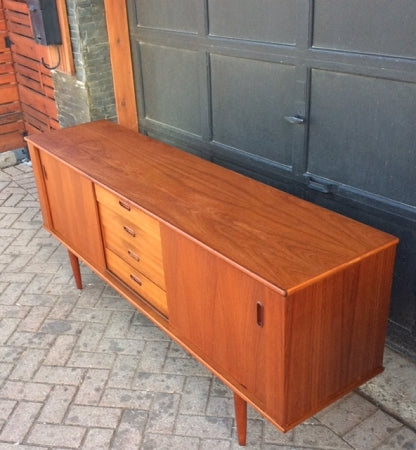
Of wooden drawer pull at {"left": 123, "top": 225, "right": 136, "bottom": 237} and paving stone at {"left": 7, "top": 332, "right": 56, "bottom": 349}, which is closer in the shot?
wooden drawer pull at {"left": 123, "top": 225, "right": 136, "bottom": 237}

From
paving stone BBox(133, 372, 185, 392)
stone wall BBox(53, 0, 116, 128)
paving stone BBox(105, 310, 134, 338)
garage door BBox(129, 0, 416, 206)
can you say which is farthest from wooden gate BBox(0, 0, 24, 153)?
paving stone BBox(133, 372, 185, 392)

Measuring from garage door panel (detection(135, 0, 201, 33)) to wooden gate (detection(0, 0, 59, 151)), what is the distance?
1302 millimetres

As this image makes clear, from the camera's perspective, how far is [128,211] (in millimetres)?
2926

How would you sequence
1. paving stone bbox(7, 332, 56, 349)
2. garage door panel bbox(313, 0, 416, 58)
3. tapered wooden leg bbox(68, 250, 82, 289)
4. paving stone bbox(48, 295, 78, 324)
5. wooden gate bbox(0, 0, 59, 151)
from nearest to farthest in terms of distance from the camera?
garage door panel bbox(313, 0, 416, 58) < paving stone bbox(7, 332, 56, 349) < paving stone bbox(48, 295, 78, 324) < tapered wooden leg bbox(68, 250, 82, 289) < wooden gate bbox(0, 0, 59, 151)

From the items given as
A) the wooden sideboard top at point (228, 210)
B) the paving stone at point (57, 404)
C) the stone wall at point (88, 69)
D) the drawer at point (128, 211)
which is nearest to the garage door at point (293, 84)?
the stone wall at point (88, 69)

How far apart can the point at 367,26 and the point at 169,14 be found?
1609 millimetres

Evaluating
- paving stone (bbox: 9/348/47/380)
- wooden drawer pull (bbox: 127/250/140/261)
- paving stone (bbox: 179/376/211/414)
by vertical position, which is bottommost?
paving stone (bbox: 9/348/47/380)

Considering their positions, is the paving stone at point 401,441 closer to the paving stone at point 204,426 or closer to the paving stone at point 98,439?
the paving stone at point 204,426

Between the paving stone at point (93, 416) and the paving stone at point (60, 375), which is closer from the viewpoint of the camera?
the paving stone at point (93, 416)

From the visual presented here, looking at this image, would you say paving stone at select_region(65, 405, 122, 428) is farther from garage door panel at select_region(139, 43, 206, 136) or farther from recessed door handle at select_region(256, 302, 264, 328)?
garage door panel at select_region(139, 43, 206, 136)

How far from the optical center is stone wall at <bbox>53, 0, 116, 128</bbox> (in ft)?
13.8

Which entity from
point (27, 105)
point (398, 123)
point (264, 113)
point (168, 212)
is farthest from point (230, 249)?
point (27, 105)

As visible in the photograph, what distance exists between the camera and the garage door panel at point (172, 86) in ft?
12.7

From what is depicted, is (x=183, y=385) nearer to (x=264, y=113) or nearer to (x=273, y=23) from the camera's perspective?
(x=264, y=113)
